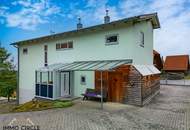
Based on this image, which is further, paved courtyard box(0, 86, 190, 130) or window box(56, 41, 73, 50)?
window box(56, 41, 73, 50)

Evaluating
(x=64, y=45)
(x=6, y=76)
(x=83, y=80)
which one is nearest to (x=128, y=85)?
(x=83, y=80)

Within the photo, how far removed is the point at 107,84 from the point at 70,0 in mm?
9521

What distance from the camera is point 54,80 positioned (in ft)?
54.8

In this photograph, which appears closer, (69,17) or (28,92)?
(28,92)

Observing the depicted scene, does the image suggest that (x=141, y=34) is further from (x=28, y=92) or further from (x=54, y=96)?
(x=28, y=92)

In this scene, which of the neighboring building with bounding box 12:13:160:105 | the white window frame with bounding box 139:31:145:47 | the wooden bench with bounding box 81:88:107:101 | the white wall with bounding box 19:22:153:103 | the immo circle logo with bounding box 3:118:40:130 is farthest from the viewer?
the white window frame with bounding box 139:31:145:47

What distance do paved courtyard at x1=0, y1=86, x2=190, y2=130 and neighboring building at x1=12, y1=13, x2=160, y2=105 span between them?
1.82 m

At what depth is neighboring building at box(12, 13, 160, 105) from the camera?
14.4 metres

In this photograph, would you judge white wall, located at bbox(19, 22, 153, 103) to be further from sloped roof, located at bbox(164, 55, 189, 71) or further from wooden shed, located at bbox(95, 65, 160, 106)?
sloped roof, located at bbox(164, 55, 189, 71)

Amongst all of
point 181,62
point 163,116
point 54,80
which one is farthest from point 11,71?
point 181,62

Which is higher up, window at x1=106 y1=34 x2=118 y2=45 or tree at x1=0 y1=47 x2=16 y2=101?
window at x1=106 y1=34 x2=118 y2=45

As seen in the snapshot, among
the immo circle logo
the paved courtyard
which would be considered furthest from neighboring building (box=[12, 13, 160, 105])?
the immo circle logo

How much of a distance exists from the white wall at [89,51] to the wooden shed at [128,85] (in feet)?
3.68

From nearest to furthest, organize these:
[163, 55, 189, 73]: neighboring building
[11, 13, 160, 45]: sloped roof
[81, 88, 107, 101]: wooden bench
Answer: [11, 13, 160, 45]: sloped roof < [81, 88, 107, 101]: wooden bench < [163, 55, 189, 73]: neighboring building
